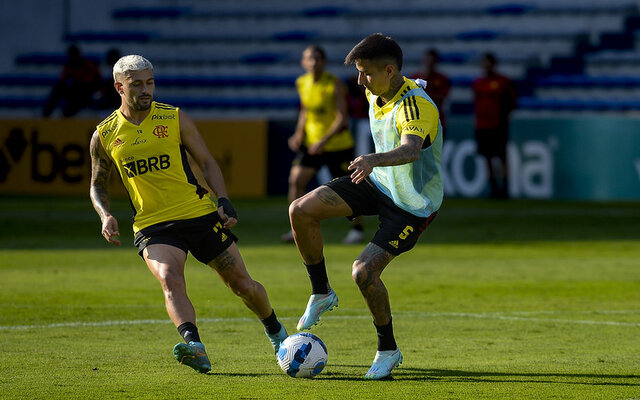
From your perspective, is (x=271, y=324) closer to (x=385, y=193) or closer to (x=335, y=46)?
(x=385, y=193)

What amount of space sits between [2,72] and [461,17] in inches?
444

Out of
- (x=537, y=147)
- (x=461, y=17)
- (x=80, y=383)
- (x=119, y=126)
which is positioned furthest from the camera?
(x=461, y=17)

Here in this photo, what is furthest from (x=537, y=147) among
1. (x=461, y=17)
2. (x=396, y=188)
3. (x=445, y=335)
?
(x=396, y=188)

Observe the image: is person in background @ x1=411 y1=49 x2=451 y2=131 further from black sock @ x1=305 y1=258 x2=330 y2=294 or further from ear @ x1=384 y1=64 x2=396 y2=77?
ear @ x1=384 y1=64 x2=396 y2=77

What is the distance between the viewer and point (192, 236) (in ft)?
22.4

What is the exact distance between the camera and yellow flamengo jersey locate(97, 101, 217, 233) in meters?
6.85

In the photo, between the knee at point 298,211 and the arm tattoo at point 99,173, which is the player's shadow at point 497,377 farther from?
the arm tattoo at point 99,173

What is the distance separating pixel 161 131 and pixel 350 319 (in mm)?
2761

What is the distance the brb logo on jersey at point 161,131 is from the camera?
22.5ft

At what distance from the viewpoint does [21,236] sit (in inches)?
607

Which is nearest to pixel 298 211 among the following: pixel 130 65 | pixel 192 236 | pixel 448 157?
pixel 192 236

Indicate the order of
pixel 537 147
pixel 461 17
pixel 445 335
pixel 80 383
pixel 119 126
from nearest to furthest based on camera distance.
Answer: pixel 80 383 < pixel 119 126 < pixel 445 335 < pixel 537 147 < pixel 461 17

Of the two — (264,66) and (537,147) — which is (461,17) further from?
(537,147)

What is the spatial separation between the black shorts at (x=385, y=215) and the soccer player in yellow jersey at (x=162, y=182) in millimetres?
791
